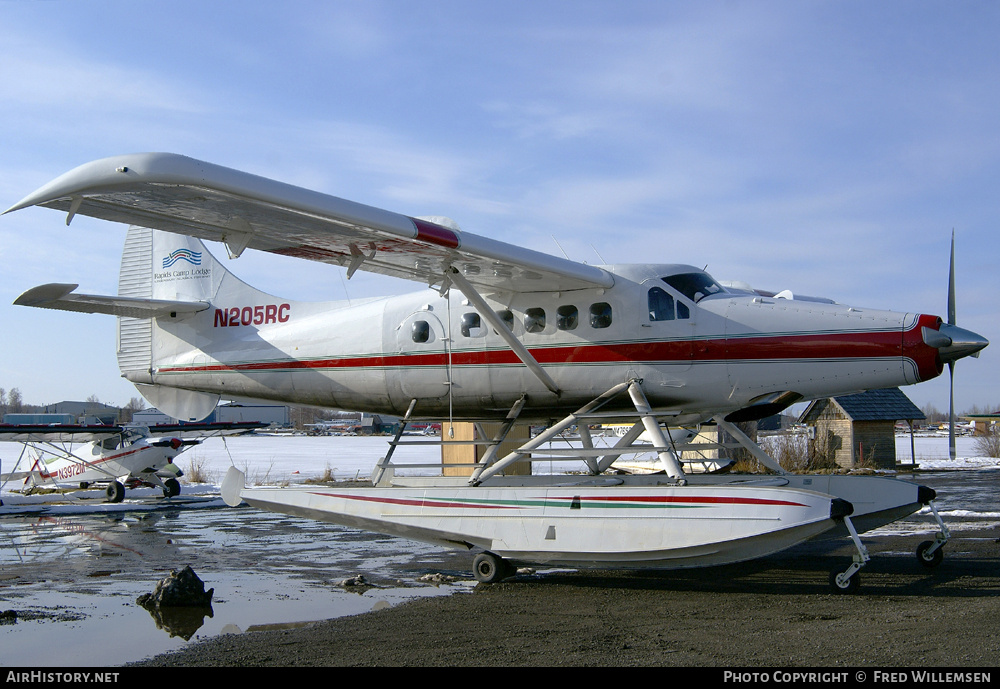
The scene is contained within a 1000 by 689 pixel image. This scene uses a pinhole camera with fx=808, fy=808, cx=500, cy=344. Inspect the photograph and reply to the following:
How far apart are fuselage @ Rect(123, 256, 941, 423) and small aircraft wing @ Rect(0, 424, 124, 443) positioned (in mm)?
10911

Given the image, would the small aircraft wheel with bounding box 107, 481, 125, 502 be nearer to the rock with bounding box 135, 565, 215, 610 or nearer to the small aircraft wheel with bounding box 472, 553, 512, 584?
the rock with bounding box 135, 565, 215, 610

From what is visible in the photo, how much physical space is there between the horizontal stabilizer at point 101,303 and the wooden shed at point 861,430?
23852 millimetres

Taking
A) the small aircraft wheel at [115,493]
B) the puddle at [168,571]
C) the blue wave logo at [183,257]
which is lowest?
the small aircraft wheel at [115,493]

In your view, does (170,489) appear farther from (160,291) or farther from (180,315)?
(180,315)

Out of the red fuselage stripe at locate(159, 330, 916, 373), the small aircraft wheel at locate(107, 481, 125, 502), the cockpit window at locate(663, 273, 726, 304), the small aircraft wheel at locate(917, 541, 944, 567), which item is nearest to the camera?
the red fuselage stripe at locate(159, 330, 916, 373)

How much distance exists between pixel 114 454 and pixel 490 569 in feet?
53.6

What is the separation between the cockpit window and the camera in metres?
9.00

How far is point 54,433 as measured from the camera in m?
20.6

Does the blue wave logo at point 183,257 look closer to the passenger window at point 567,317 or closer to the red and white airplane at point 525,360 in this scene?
the red and white airplane at point 525,360

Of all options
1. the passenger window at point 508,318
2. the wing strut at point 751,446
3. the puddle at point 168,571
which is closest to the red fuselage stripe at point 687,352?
the passenger window at point 508,318

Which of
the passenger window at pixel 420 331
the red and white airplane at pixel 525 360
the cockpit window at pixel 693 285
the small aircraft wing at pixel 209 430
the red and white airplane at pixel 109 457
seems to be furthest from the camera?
the small aircraft wing at pixel 209 430

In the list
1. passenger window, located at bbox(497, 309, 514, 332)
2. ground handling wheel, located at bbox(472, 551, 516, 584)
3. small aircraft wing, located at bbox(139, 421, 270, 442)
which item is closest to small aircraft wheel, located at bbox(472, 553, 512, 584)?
ground handling wheel, located at bbox(472, 551, 516, 584)

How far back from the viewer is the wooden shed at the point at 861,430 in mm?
30000
